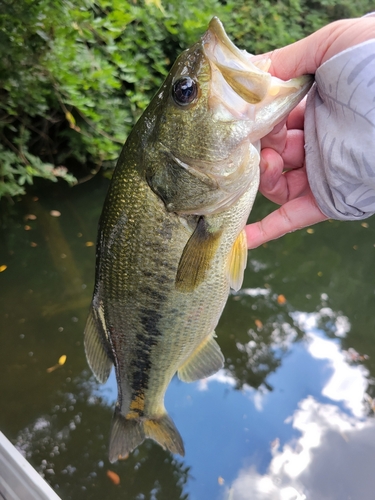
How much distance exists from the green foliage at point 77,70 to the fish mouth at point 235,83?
5.91ft

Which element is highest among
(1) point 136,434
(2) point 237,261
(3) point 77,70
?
(3) point 77,70

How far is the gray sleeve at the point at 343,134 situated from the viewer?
3.72ft

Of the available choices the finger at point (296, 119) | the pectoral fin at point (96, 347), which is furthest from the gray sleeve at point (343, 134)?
the pectoral fin at point (96, 347)

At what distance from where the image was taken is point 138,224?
1.20 metres

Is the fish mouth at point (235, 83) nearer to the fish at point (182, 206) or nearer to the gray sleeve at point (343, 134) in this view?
the fish at point (182, 206)

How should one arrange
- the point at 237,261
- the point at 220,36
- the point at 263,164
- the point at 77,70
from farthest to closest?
1. the point at 77,70
2. the point at 263,164
3. the point at 237,261
4. the point at 220,36

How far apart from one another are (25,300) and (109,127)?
5.29 feet

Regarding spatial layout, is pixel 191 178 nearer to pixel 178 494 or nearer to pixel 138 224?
pixel 138 224

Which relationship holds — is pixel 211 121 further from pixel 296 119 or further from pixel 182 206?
pixel 296 119

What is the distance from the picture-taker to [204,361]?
1.51m

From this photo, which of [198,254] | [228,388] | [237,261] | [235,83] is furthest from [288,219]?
[228,388]

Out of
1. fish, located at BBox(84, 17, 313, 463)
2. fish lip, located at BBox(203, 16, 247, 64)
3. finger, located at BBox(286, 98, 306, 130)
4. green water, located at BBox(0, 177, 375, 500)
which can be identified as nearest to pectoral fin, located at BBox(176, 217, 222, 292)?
fish, located at BBox(84, 17, 313, 463)

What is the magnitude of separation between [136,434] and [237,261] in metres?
0.91

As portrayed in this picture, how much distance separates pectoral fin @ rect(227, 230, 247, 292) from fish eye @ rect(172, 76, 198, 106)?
0.47 metres
